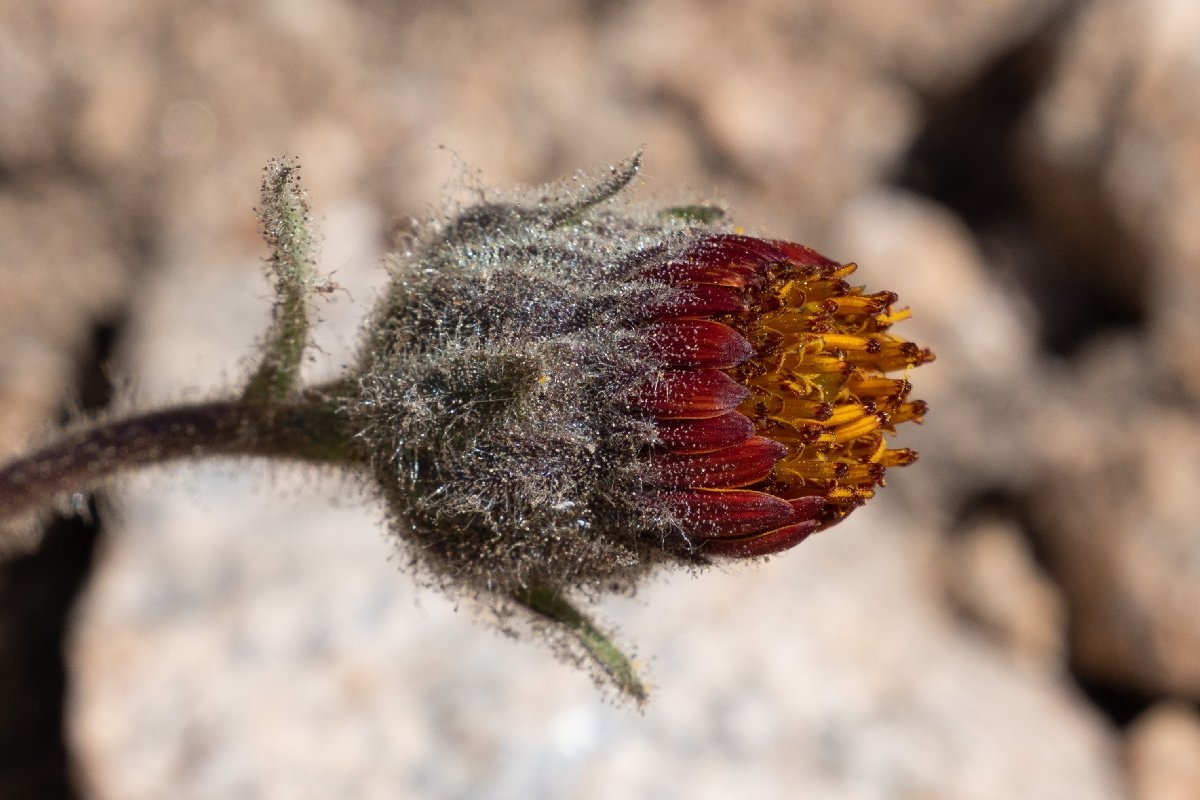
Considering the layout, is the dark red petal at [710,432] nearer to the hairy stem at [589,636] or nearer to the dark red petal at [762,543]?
the dark red petal at [762,543]

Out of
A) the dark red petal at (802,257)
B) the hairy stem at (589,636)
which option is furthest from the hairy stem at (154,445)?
the dark red petal at (802,257)

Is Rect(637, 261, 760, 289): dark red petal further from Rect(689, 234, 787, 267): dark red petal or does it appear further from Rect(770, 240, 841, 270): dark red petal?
Rect(770, 240, 841, 270): dark red petal

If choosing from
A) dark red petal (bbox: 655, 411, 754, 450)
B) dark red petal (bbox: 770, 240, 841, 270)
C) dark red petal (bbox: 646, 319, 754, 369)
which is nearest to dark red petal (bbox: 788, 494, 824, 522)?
dark red petal (bbox: 655, 411, 754, 450)

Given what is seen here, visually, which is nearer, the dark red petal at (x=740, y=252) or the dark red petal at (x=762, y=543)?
the dark red petal at (x=762, y=543)

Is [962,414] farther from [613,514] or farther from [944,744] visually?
[613,514]

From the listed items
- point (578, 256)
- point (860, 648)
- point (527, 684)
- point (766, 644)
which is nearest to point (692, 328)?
point (578, 256)

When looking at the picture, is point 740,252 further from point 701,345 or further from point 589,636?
point 589,636

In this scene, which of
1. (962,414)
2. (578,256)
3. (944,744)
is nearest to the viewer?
(578,256)
